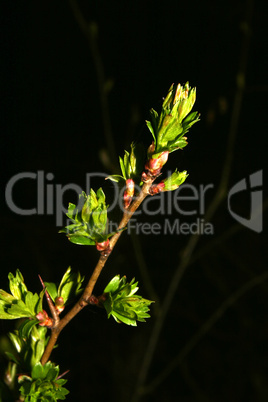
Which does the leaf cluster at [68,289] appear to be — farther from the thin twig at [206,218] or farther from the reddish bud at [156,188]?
the thin twig at [206,218]

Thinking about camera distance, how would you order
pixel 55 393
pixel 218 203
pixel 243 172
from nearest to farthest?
pixel 55 393 < pixel 218 203 < pixel 243 172

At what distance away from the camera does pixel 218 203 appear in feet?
5.37

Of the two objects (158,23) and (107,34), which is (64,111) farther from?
(158,23)

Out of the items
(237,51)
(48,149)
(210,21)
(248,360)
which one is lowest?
(248,360)

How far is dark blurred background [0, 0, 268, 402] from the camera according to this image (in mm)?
1627

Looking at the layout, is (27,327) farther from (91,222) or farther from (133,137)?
(133,137)

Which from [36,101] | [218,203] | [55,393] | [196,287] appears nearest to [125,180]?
[55,393]

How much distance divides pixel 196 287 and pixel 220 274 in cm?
11

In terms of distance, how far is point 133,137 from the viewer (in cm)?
169

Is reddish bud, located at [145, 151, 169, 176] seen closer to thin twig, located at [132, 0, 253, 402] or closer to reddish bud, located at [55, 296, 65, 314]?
reddish bud, located at [55, 296, 65, 314]

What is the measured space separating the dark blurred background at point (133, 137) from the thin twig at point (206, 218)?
0.01m

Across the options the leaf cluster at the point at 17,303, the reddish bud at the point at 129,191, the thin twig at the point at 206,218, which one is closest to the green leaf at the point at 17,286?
the leaf cluster at the point at 17,303

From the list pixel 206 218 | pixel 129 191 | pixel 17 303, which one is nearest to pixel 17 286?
pixel 17 303

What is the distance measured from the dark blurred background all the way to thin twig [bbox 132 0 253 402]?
0.05 feet
